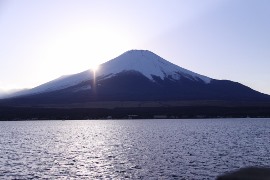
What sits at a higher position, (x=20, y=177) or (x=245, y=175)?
(x=245, y=175)

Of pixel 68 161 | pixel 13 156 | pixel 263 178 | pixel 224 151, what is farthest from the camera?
pixel 224 151

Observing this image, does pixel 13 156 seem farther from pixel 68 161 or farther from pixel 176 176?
pixel 176 176

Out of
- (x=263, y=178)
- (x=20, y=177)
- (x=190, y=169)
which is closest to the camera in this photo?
(x=263, y=178)

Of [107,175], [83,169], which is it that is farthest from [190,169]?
[83,169]

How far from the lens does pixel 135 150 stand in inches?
2886

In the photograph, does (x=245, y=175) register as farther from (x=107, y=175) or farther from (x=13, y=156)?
(x=13, y=156)

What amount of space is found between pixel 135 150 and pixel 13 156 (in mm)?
21111

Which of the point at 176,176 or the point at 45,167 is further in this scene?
the point at 45,167

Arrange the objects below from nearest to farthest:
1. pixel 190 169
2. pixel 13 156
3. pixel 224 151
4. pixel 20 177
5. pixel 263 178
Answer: pixel 263 178, pixel 20 177, pixel 190 169, pixel 13 156, pixel 224 151

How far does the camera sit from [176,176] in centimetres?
4453

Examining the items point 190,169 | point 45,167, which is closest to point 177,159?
point 190,169

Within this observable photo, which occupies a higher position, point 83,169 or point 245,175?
point 245,175

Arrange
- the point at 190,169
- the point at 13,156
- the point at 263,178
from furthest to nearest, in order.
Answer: the point at 13,156 < the point at 190,169 < the point at 263,178

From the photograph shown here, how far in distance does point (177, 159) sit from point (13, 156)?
25.4 m
